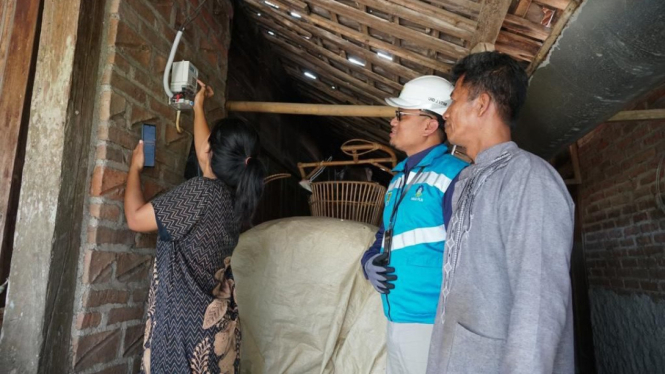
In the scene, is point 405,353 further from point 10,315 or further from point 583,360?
point 583,360

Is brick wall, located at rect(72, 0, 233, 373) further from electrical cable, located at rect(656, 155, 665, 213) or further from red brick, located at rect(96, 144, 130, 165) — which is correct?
electrical cable, located at rect(656, 155, 665, 213)

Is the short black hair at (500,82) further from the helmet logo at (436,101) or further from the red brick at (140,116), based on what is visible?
the red brick at (140,116)

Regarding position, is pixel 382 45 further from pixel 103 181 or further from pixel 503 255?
pixel 503 255

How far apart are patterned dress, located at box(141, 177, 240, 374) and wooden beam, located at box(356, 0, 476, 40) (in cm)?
122

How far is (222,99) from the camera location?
257 centimetres

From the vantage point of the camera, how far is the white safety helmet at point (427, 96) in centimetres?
192

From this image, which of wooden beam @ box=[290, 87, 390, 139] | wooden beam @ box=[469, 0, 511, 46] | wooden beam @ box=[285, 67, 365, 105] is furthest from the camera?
wooden beam @ box=[290, 87, 390, 139]

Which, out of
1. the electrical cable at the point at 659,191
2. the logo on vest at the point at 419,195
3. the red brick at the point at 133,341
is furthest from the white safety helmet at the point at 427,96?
the electrical cable at the point at 659,191

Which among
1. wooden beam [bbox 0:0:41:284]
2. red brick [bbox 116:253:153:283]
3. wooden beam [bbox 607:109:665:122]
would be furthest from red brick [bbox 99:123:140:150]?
wooden beam [bbox 607:109:665:122]

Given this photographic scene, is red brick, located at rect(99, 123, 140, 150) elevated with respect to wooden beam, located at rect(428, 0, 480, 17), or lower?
lower

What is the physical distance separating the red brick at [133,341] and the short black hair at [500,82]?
1.54 metres

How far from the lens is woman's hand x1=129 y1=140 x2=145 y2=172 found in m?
1.70

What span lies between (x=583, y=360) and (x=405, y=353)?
3789 mm

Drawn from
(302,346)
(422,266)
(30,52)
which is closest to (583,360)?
(302,346)
